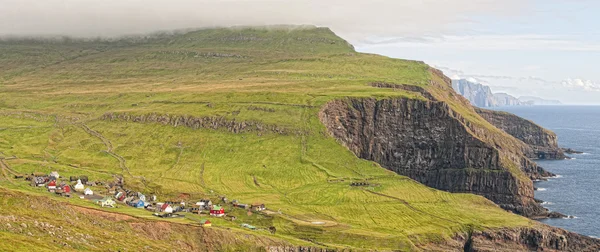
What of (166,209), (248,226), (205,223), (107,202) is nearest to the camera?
(205,223)

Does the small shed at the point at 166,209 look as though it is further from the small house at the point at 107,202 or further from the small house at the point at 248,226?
the small house at the point at 248,226

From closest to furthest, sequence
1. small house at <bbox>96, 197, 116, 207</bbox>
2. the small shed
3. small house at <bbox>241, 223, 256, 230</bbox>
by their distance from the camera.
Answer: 1. small house at <bbox>96, 197, 116, 207</bbox>
2. small house at <bbox>241, 223, 256, 230</bbox>
3. the small shed

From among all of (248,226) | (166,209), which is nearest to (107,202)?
(166,209)

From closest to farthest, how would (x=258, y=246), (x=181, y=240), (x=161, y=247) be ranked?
(x=161, y=247), (x=181, y=240), (x=258, y=246)

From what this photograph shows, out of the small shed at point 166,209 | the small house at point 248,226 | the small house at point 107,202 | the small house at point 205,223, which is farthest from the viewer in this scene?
the small shed at point 166,209

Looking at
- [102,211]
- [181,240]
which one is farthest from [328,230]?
[102,211]

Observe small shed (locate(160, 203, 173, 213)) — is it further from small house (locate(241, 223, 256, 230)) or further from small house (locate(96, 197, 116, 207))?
small house (locate(241, 223, 256, 230))

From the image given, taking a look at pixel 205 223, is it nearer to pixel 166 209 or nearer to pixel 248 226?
pixel 248 226

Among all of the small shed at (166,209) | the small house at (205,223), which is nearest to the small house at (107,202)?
the small shed at (166,209)

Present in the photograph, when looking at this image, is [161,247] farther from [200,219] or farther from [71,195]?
[71,195]

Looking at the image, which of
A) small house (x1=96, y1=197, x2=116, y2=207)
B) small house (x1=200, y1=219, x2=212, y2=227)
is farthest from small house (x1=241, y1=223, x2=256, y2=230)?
small house (x1=96, y1=197, x2=116, y2=207)

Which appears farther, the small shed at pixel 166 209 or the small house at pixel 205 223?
the small shed at pixel 166 209
